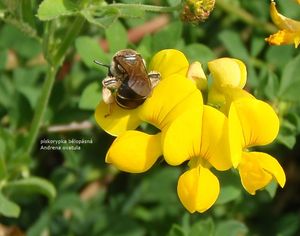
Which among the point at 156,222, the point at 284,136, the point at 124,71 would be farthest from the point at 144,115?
the point at 156,222

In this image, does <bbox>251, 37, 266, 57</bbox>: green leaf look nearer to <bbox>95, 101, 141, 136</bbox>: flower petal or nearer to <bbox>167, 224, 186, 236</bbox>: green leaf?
<bbox>167, 224, 186, 236</bbox>: green leaf

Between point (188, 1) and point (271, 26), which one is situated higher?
point (188, 1)

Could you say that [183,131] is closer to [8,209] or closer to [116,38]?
[116,38]

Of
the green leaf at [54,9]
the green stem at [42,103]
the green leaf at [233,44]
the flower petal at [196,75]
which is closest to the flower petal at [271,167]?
the flower petal at [196,75]

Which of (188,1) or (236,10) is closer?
(188,1)

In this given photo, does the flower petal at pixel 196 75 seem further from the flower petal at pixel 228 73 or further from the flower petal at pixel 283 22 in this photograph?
the flower petal at pixel 283 22

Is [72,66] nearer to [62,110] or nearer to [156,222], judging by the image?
[62,110]

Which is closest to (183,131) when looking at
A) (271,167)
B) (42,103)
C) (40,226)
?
(271,167)
